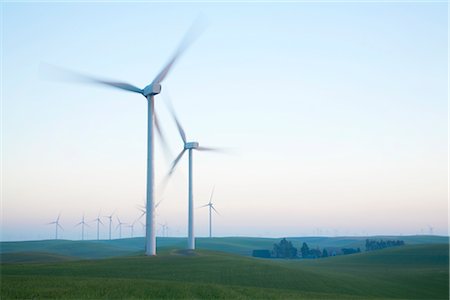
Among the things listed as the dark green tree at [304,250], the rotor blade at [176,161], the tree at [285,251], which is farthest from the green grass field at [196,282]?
the dark green tree at [304,250]

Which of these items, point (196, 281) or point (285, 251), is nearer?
point (196, 281)

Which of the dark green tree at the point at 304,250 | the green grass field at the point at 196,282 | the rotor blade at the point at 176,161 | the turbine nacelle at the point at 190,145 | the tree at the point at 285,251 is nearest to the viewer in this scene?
the green grass field at the point at 196,282

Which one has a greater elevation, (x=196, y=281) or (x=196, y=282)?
(x=196, y=282)

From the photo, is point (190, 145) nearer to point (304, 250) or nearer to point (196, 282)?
point (196, 282)

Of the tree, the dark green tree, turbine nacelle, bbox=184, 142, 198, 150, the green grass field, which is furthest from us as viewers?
the dark green tree

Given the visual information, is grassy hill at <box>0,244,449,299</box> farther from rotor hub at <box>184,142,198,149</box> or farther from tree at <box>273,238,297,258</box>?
tree at <box>273,238,297,258</box>

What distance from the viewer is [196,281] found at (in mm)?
53094

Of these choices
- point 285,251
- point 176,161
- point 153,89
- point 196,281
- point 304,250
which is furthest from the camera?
point 304,250

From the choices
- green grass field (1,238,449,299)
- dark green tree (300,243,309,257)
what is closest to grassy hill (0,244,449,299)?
green grass field (1,238,449,299)

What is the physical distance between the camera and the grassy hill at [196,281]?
38156 millimetres

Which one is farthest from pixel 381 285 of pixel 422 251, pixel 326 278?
pixel 422 251

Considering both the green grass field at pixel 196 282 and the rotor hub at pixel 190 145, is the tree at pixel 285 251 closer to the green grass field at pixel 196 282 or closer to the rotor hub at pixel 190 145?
the rotor hub at pixel 190 145

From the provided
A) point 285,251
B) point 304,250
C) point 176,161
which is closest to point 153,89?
point 176,161

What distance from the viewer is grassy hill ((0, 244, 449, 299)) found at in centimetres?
3816
